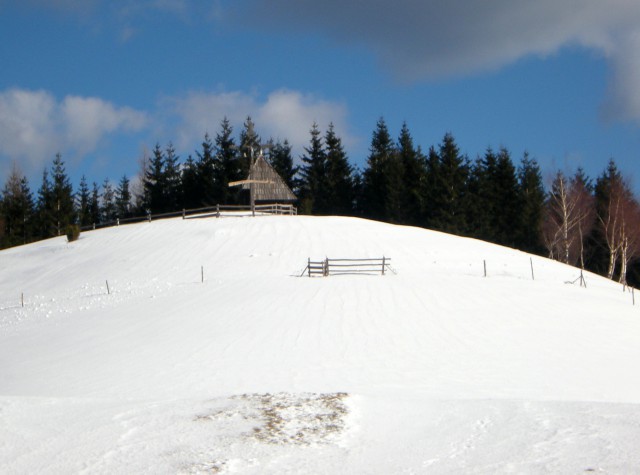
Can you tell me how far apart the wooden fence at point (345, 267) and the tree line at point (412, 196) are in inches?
838

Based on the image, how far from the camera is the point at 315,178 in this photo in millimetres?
76438

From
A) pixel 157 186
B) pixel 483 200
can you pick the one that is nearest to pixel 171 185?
pixel 157 186

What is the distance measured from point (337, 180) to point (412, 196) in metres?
9.80

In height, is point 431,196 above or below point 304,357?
above

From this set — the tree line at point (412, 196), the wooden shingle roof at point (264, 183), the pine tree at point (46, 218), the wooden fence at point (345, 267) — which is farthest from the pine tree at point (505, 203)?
the pine tree at point (46, 218)

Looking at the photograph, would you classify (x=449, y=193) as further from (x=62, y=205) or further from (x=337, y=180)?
(x=62, y=205)

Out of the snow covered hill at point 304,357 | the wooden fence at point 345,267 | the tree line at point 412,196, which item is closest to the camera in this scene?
the snow covered hill at point 304,357

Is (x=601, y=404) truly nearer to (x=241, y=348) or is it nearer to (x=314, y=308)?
(x=241, y=348)

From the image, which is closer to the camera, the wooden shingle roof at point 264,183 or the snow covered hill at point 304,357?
the snow covered hill at point 304,357

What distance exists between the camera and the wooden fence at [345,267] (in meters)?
38.9

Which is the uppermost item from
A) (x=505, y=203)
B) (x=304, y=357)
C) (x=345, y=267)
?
(x=505, y=203)

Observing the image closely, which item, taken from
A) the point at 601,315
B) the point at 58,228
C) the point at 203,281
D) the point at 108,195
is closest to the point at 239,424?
the point at 601,315

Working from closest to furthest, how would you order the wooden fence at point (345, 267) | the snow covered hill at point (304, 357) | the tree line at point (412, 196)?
the snow covered hill at point (304, 357)
the wooden fence at point (345, 267)
the tree line at point (412, 196)

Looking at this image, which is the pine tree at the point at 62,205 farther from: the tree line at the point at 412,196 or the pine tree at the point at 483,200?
the pine tree at the point at 483,200
